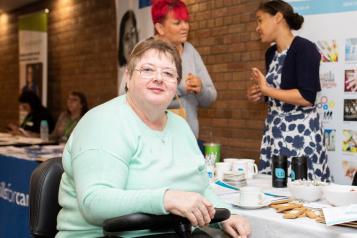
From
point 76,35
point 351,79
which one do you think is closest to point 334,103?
point 351,79

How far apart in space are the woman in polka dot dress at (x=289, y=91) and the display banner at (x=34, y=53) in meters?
4.88

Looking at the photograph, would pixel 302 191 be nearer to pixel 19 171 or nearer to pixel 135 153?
pixel 135 153

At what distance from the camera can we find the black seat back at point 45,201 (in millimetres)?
1573

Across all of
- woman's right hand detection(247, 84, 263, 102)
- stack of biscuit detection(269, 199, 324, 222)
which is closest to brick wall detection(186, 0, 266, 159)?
woman's right hand detection(247, 84, 263, 102)

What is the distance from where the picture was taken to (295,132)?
2746 mm

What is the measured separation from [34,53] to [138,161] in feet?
21.0

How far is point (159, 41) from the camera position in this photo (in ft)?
4.99

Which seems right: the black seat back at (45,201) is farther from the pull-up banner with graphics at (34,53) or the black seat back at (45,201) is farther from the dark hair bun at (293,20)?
the pull-up banner with graphics at (34,53)

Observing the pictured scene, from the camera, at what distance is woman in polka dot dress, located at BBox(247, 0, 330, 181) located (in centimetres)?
265

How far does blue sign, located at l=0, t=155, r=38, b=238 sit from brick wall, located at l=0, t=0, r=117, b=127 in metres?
3.03

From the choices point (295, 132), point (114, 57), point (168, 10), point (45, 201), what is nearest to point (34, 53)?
point (114, 57)

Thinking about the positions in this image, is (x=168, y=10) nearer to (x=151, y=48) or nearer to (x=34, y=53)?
(x=151, y=48)

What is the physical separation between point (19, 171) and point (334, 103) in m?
2.08

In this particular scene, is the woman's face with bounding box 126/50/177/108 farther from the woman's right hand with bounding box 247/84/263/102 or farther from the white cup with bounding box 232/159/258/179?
the woman's right hand with bounding box 247/84/263/102
